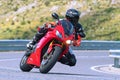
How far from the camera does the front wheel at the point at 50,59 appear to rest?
12492 mm

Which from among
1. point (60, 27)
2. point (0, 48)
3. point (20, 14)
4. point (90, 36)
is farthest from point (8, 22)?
point (60, 27)

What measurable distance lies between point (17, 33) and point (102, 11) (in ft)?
26.3

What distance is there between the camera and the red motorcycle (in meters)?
12.6

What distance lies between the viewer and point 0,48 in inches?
1109

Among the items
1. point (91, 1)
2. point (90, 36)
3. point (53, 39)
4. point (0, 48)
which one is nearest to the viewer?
point (53, 39)

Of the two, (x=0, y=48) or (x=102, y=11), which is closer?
(x=0, y=48)

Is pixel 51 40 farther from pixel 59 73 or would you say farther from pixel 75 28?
pixel 59 73

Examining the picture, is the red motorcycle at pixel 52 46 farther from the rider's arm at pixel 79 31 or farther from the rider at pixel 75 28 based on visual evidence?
the rider's arm at pixel 79 31

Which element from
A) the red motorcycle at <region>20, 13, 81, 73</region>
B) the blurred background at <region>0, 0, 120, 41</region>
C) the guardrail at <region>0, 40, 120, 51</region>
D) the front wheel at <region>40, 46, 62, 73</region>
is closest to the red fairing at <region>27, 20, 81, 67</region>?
the red motorcycle at <region>20, 13, 81, 73</region>

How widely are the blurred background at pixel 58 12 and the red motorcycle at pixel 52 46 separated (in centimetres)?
2710

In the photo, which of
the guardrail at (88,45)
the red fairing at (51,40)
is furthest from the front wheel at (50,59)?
the guardrail at (88,45)

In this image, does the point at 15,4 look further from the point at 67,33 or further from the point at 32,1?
the point at 67,33

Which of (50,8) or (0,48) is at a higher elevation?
(0,48)

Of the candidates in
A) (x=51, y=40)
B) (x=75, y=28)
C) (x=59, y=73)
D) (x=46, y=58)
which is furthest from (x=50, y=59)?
(x=59, y=73)
